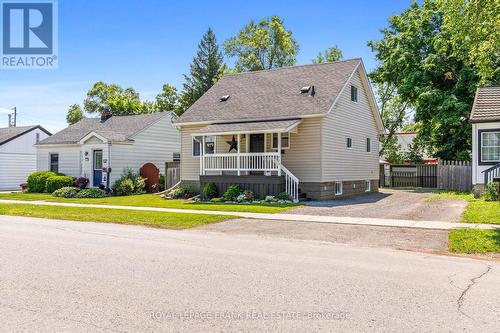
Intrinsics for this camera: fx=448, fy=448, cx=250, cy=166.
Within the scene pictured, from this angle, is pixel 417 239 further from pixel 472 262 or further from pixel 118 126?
pixel 118 126

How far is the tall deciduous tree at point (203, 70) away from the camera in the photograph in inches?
1916

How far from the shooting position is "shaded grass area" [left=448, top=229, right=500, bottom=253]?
9570 mm

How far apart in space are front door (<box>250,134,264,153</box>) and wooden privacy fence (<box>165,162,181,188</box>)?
572 cm

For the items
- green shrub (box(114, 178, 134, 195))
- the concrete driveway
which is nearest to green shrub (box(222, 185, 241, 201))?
the concrete driveway

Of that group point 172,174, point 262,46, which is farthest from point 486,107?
point 262,46

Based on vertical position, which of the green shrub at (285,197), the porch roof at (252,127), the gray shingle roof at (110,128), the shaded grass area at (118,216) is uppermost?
the gray shingle roof at (110,128)

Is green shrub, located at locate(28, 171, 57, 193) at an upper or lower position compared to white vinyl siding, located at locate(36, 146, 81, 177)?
lower

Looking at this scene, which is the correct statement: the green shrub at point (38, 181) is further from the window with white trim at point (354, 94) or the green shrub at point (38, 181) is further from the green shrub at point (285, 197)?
the window with white trim at point (354, 94)

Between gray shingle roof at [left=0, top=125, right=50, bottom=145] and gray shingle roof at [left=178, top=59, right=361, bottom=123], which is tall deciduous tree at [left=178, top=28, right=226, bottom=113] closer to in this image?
gray shingle roof at [left=0, top=125, right=50, bottom=145]

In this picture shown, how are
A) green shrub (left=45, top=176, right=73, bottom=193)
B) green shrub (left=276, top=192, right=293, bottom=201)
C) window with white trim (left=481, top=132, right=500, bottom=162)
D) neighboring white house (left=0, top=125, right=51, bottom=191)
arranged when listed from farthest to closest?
neighboring white house (left=0, top=125, right=51, bottom=191) < green shrub (left=45, top=176, right=73, bottom=193) < window with white trim (left=481, top=132, right=500, bottom=162) < green shrub (left=276, top=192, right=293, bottom=201)

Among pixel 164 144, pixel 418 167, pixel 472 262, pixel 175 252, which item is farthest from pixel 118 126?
pixel 472 262

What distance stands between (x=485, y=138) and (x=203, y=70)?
33351 mm

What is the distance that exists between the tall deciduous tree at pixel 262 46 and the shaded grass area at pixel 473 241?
40.2 meters

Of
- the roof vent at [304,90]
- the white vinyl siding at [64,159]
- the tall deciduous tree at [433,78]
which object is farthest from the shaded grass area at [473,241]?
the white vinyl siding at [64,159]
